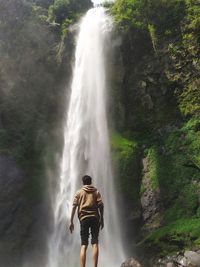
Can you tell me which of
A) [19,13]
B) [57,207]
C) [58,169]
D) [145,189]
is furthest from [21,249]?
[19,13]

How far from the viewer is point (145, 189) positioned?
19.7m

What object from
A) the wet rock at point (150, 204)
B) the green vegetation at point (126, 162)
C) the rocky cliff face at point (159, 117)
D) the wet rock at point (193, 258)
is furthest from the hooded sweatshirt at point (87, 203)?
the green vegetation at point (126, 162)

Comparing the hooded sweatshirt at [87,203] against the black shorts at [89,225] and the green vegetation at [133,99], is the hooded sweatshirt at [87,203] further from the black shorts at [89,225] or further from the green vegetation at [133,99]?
the green vegetation at [133,99]

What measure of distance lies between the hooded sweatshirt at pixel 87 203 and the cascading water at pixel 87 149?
27.6 ft

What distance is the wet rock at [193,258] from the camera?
44.8ft

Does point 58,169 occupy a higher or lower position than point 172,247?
higher

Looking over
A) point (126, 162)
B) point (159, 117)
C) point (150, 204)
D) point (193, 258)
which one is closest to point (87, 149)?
point (126, 162)

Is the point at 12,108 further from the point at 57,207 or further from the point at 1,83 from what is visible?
the point at 57,207

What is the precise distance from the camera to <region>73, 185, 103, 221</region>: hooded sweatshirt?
28.5 feet

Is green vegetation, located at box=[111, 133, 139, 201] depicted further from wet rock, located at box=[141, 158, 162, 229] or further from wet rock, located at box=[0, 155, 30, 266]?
wet rock, located at box=[0, 155, 30, 266]

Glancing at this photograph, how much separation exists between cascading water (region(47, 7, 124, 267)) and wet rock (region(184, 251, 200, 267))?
11.6 feet

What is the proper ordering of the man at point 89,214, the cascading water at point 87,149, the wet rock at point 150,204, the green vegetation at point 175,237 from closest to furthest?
the man at point 89,214 → the green vegetation at point 175,237 → the cascading water at point 87,149 → the wet rock at point 150,204

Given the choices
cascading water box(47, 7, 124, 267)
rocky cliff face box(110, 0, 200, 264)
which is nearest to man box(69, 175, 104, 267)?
rocky cliff face box(110, 0, 200, 264)

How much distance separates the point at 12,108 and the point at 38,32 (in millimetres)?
6443
